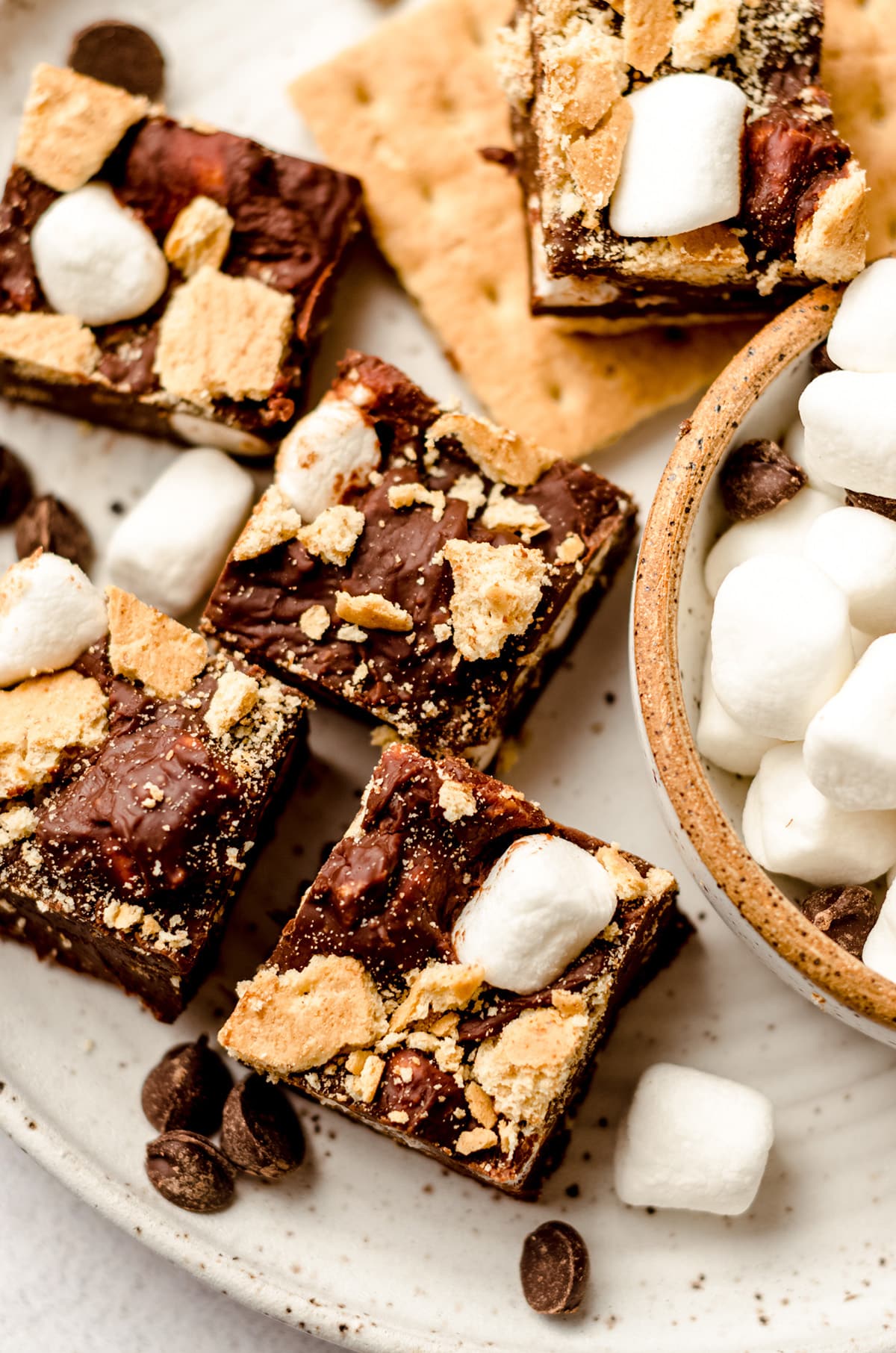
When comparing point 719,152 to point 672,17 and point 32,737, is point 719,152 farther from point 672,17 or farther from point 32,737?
point 32,737

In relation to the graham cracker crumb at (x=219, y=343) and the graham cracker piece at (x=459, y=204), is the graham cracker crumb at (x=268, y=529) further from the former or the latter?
the graham cracker piece at (x=459, y=204)

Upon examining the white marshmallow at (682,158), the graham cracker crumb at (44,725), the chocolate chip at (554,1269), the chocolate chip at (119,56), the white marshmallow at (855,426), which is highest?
the chocolate chip at (119,56)

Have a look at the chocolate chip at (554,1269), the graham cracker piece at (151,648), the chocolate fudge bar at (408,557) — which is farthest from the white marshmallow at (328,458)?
the chocolate chip at (554,1269)

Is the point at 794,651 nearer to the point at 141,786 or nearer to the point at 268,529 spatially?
the point at 268,529

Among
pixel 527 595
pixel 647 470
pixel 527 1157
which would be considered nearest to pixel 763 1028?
pixel 527 1157

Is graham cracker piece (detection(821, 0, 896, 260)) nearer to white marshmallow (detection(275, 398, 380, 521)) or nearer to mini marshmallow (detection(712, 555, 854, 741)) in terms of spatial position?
mini marshmallow (detection(712, 555, 854, 741))

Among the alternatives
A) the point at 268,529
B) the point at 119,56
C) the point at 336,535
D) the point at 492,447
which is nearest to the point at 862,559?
the point at 492,447
